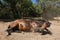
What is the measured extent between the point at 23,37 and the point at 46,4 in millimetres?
19080

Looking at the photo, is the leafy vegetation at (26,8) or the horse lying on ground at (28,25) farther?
the leafy vegetation at (26,8)

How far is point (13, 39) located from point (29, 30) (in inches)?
52.6

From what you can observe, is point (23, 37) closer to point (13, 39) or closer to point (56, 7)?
point (13, 39)

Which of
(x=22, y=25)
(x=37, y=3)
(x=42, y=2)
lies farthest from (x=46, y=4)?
(x=22, y=25)

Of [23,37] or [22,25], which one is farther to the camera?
[22,25]

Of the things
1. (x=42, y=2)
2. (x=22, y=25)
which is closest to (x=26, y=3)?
(x=42, y=2)

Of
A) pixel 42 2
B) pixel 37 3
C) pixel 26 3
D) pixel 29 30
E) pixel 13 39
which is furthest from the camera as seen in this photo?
pixel 37 3

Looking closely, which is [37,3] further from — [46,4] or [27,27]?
[27,27]

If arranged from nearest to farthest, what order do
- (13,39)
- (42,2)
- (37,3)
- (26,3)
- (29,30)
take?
(13,39), (29,30), (26,3), (42,2), (37,3)

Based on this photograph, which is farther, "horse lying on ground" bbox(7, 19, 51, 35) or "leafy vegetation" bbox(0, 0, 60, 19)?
"leafy vegetation" bbox(0, 0, 60, 19)

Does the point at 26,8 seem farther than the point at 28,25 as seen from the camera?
Yes

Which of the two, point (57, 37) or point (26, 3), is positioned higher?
point (26, 3)

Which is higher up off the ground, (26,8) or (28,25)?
(26,8)

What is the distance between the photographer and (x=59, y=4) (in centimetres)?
2552
